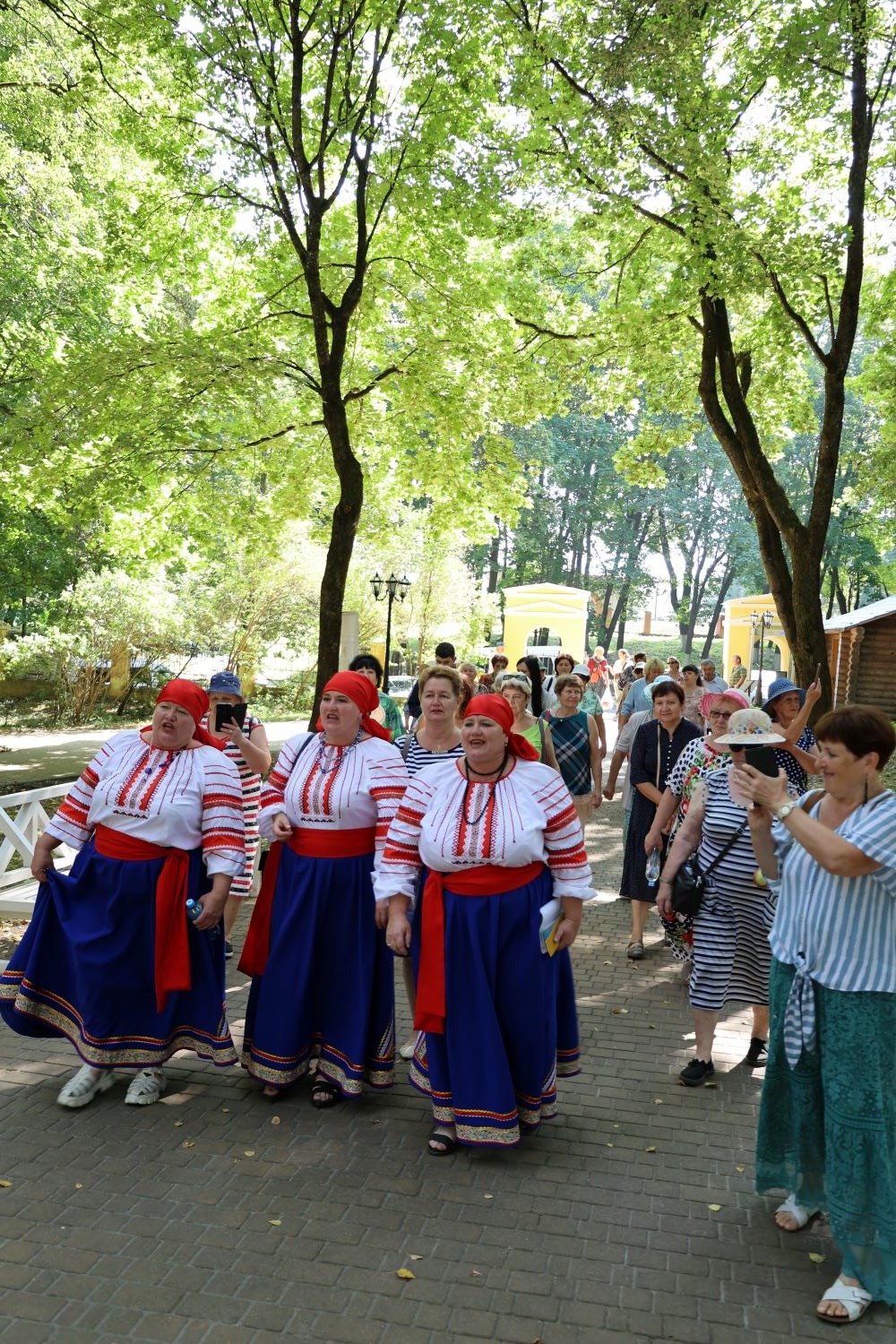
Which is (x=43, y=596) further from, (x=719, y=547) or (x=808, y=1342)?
(x=719, y=547)

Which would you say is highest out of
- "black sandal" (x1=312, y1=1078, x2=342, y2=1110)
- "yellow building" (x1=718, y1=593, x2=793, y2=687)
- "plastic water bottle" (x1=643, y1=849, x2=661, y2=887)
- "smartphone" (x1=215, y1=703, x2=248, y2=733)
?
"yellow building" (x1=718, y1=593, x2=793, y2=687)

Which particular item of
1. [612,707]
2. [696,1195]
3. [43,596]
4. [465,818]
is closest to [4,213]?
[43,596]

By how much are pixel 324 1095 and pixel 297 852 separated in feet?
3.82

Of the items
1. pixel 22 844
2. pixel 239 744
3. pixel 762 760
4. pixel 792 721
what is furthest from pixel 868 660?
pixel 762 760

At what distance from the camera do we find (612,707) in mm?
40812

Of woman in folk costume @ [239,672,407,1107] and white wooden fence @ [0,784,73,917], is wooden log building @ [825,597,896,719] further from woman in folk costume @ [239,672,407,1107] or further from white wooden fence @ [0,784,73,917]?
woman in folk costume @ [239,672,407,1107]

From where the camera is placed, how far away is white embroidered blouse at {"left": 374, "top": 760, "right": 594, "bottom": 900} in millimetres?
4539

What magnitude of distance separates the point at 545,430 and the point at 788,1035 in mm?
62185

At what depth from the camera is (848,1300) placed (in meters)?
3.53

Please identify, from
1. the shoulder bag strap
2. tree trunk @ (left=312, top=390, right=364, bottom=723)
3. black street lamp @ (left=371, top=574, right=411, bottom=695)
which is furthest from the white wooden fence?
black street lamp @ (left=371, top=574, right=411, bottom=695)

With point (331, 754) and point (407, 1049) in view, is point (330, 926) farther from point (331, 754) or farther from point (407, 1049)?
point (407, 1049)

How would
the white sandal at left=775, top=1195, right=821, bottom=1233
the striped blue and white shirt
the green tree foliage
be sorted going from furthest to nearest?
the green tree foliage
the white sandal at left=775, top=1195, right=821, bottom=1233
the striped blue and white shirt

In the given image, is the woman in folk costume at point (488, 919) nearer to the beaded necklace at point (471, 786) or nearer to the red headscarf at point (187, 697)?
the beaded necklace at point (471, 786)

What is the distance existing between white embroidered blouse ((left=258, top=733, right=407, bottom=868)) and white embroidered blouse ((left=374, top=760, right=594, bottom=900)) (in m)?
0.21
